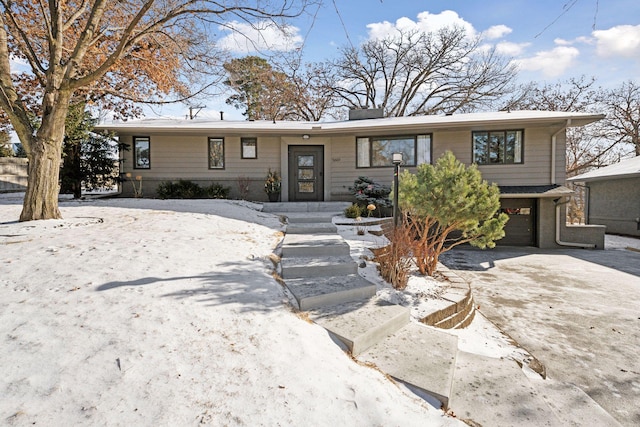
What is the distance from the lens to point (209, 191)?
10570mm

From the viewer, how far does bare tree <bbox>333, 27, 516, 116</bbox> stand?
18.2 m

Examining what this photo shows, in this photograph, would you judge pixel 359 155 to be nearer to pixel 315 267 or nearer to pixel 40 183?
pixel 315 267

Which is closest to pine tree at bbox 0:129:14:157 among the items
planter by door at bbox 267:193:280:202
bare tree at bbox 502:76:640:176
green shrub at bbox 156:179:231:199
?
green shrub at bbox 156:179:231:199

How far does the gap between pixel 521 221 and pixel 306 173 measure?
301 inches

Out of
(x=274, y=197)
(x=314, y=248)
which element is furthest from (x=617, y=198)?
(x=314, y=248)

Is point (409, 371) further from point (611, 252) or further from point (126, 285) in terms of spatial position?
point (611, 252)

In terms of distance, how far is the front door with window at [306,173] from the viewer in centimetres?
1089

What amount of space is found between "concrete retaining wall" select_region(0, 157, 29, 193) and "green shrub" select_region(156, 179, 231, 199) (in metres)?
7.47

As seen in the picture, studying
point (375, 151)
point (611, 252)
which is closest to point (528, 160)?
point (611, 252)

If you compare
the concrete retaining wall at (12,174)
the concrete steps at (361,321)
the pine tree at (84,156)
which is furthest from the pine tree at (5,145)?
the concrete steps at (361,321)

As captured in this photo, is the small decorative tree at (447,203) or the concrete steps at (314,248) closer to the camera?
the small decorative tree at (447,203)

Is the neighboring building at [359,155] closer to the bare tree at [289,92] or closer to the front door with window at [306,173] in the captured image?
the front door with window at [306,173]

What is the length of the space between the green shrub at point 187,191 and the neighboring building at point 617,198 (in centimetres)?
1536

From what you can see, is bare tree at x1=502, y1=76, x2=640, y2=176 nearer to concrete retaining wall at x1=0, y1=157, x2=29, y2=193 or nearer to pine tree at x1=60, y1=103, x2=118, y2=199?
pine tree at x1=60, y1=103, x2=118, y2=199
